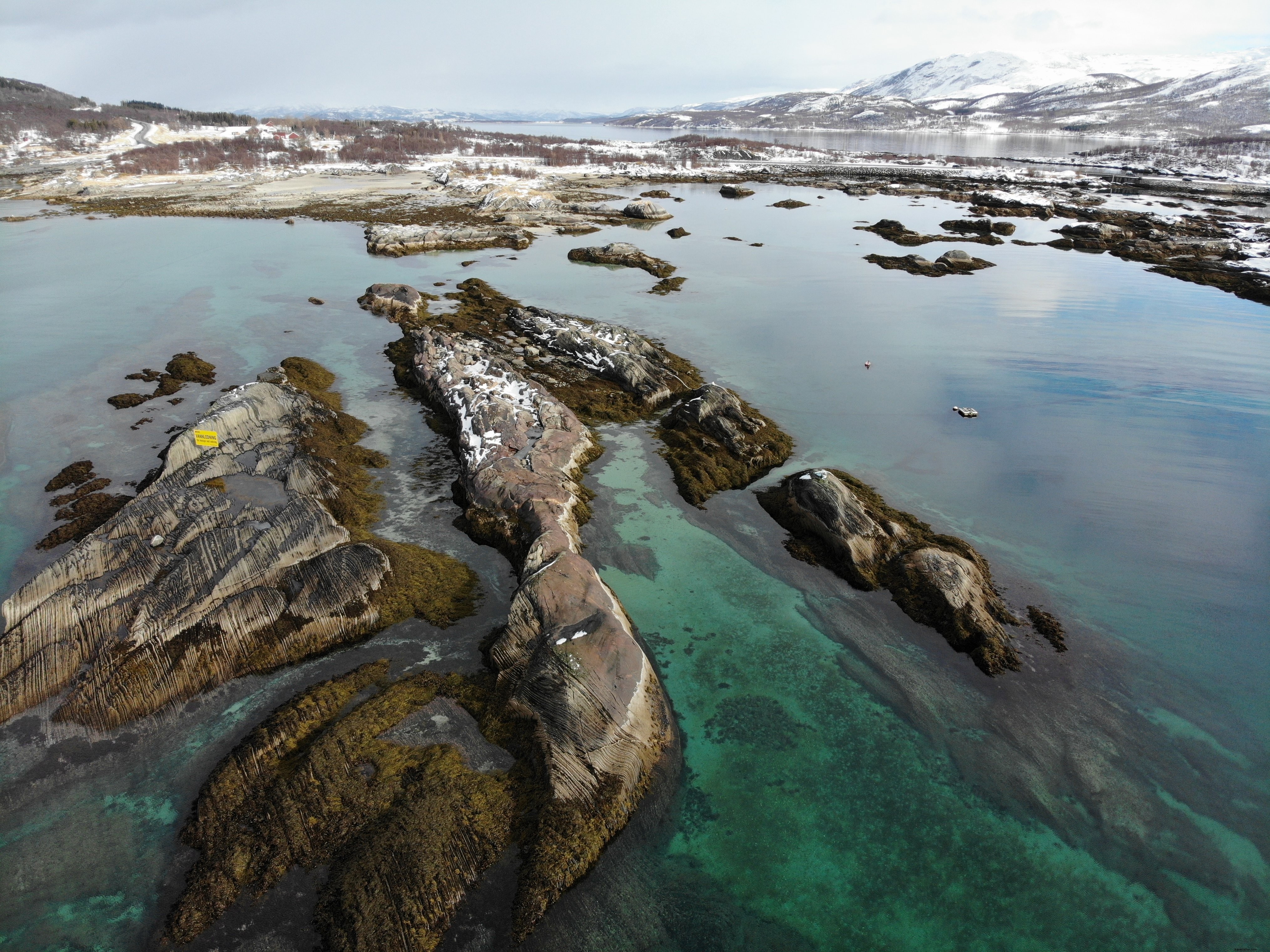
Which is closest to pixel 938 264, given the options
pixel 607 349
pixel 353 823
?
pixel 607 349

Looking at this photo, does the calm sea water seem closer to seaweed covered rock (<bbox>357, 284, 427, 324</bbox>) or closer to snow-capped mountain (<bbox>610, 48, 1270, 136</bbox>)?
seaweed covered rock (<bbox>357, 284, 427, 324</bbox>)

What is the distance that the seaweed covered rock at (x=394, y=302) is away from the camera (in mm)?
20828

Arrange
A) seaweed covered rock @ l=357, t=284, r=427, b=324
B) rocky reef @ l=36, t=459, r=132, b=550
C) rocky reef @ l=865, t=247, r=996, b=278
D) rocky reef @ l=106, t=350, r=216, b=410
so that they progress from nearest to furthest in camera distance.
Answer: rocky reef @ l=36, t=459, r=132, b=550 → rocky reef @ l=106, t=350, r=216, b=410 → seaweed covered rock @ l=357, t=284, r=427, b=324 → rocky reef @ l=865, t=247, r=996, b=278

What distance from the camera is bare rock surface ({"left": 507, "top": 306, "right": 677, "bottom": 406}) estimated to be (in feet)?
50.8

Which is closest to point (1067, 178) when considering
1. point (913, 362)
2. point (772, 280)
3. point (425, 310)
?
point (772, 280)

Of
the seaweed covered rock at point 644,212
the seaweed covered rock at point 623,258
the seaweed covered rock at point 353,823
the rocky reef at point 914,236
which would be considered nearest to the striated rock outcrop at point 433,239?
the seaweed covered rock at point 623,258

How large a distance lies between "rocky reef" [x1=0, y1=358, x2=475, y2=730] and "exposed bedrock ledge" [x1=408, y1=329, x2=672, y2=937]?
4.68 feet

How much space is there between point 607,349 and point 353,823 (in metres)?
13.4

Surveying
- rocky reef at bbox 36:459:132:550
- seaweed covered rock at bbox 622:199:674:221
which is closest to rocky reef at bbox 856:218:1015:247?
seaweed covered rock at bbox 622:199:674:221

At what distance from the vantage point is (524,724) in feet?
21.4

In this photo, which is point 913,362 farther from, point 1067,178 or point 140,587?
point 1067,178

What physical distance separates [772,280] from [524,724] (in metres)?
24.2

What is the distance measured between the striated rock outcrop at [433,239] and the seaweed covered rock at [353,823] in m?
28.6

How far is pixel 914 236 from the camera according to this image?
33.8 metres
